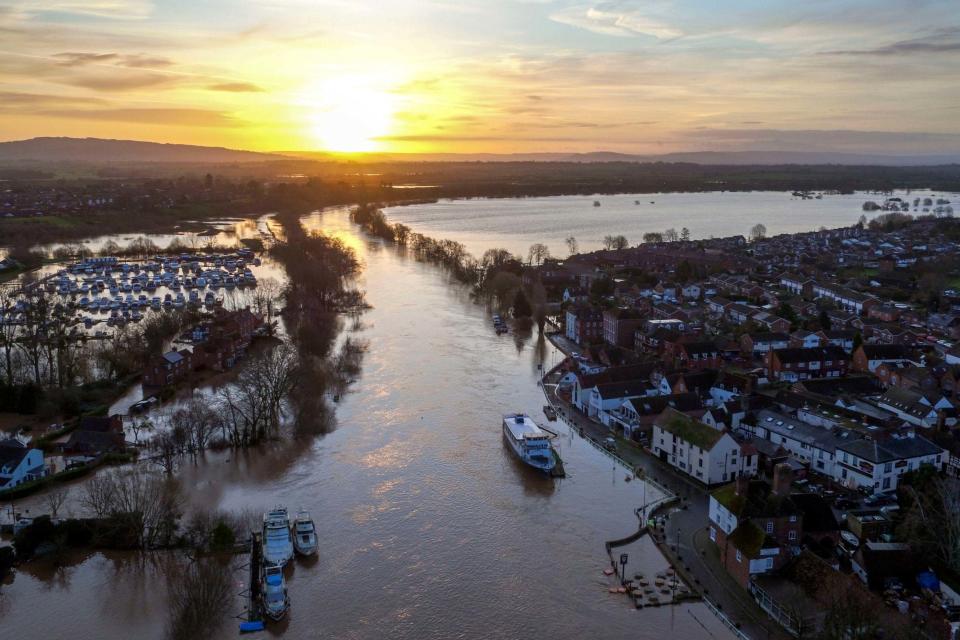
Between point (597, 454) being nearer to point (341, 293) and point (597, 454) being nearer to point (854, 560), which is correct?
point (854, 560)

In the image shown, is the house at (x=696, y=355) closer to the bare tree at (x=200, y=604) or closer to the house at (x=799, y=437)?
the house at (x=799, y=437)

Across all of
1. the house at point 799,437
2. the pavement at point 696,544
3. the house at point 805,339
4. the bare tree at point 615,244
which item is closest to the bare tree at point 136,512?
the pavement at point 696,544

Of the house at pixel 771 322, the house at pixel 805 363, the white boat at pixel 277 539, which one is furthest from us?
the house at pixel 771 322

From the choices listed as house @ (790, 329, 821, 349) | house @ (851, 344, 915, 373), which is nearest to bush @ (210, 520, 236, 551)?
house @ (851, 344, 915, 373)

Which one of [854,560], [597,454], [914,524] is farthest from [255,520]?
[914,524]

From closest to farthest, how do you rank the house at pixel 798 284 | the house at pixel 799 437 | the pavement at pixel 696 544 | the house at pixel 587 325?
the pavement at pixel 696 544 < the house at pixel 799 437 < the house at pixel 587 325 < the house at pixel 798 284

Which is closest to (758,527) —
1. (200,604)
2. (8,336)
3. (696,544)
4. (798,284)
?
(696,544)
